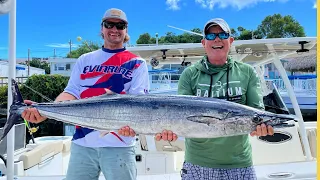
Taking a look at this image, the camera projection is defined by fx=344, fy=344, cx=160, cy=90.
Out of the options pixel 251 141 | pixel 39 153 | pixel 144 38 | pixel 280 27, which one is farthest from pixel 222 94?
pixel 144 38

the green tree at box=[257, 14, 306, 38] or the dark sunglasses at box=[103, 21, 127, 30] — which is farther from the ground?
the green tree at box=[257, 14, 306, 38]

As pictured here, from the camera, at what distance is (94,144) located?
2514mm

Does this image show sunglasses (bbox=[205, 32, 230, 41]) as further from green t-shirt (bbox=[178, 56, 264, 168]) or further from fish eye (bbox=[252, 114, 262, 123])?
fish eye (bbox=[252, 114, 262, 123])

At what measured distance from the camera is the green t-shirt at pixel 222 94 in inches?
90.7

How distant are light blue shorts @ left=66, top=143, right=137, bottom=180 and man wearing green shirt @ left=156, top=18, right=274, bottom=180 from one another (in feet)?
1.37

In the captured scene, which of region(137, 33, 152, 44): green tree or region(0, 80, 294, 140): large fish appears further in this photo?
region(137, 33, 152, 44): green tree

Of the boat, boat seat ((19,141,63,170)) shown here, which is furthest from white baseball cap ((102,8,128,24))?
boat seat ((19,141,63,170))

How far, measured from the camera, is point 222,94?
2379mm

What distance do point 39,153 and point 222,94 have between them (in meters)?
3.01

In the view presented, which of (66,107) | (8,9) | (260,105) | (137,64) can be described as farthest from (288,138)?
(8,9)

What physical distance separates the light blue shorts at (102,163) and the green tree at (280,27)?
46.3m

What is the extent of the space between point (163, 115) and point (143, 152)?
3.00 m

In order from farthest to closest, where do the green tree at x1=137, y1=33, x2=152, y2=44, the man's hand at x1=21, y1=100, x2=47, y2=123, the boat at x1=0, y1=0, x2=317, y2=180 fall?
the green tree at x1=137, y1=33, x2=152, y2=44 → the boat at x1=0, y1=0, x2=317, y2=180 → the man's hand at x1=21, y1=100, x2=47, y2=123

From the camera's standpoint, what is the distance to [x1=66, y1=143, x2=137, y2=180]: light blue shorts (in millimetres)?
2463
